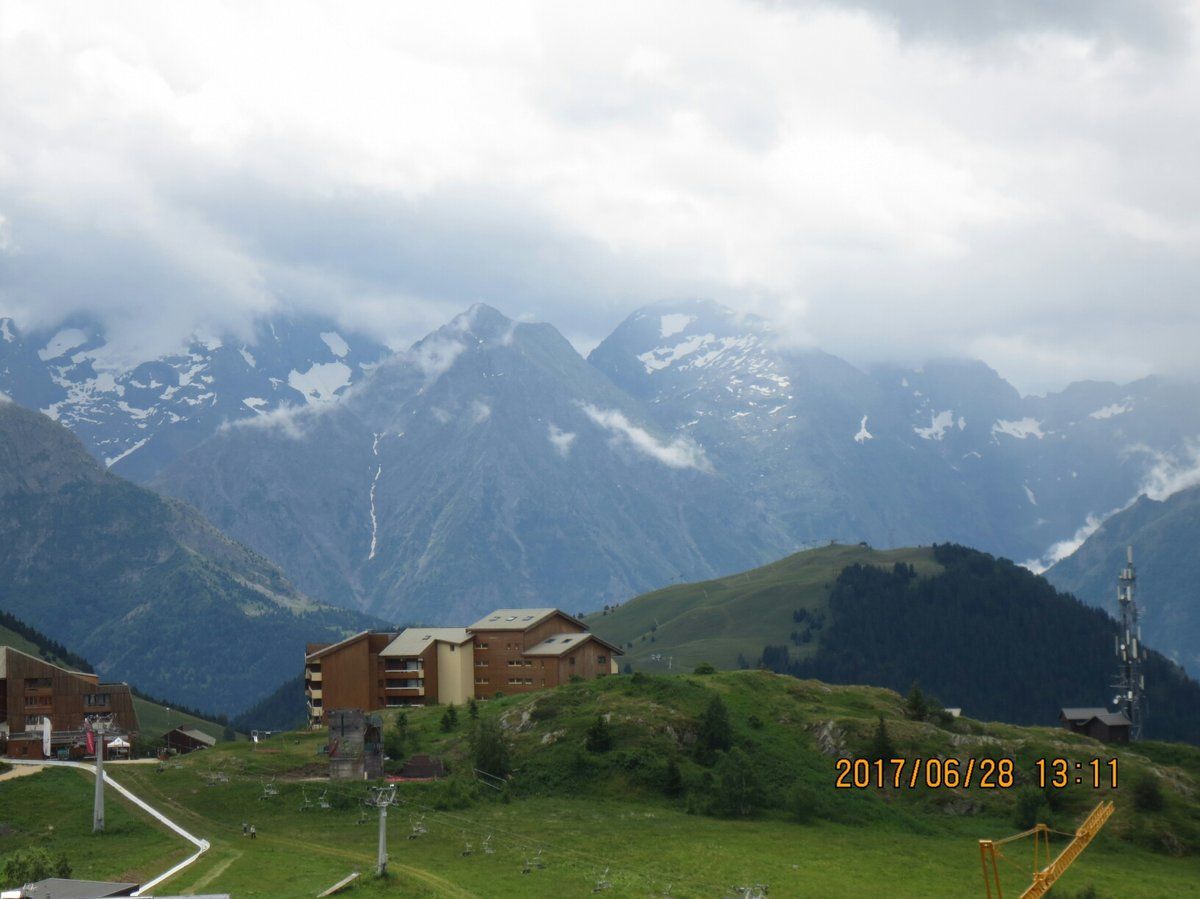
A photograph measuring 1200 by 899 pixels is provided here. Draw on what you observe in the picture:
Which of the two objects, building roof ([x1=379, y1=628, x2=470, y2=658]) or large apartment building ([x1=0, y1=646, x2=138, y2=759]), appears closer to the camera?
large apartment building ([x1=0, y1=646, x2=138, y2=759])

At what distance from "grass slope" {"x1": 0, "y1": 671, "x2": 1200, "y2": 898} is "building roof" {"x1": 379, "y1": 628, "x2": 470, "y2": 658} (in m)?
24.9

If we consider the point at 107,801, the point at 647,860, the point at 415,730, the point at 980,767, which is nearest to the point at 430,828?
the point at 647,860

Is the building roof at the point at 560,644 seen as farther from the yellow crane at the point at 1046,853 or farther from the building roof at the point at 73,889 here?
the building roof at the point at 73,889

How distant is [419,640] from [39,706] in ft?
167

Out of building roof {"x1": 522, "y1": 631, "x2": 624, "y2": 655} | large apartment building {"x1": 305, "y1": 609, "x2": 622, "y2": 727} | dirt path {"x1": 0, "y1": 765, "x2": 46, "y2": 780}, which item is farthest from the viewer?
large apartment building {"x1": 305, "y1": 609, "x2": 622, "y2": 727}

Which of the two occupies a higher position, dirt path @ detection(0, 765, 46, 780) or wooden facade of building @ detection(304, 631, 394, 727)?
wooden facade of building @ detection(304, 631, 394, 727)

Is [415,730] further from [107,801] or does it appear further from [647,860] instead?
[647,860]

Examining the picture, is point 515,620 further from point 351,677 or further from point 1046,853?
point 1046,853

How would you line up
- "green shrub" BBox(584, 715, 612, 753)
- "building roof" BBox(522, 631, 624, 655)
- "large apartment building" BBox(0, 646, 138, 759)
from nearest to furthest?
"green shrub" BBox(584, 715, 612, 753), "large apartment building" BBox(0, 646, 138, 759), "building roof" BBox(522, 631, 624, 655)

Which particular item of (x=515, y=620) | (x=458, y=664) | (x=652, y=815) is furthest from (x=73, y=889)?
(x=515, y=620)

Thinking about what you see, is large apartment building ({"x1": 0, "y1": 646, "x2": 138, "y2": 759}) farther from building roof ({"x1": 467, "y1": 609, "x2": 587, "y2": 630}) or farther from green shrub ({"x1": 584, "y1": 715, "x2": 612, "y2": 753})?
green shrub ({"x1": 584, "y1": 715, "x2": 612, "y2": 753})

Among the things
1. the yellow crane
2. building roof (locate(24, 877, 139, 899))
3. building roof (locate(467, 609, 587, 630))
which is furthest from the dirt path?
the yellow crane
